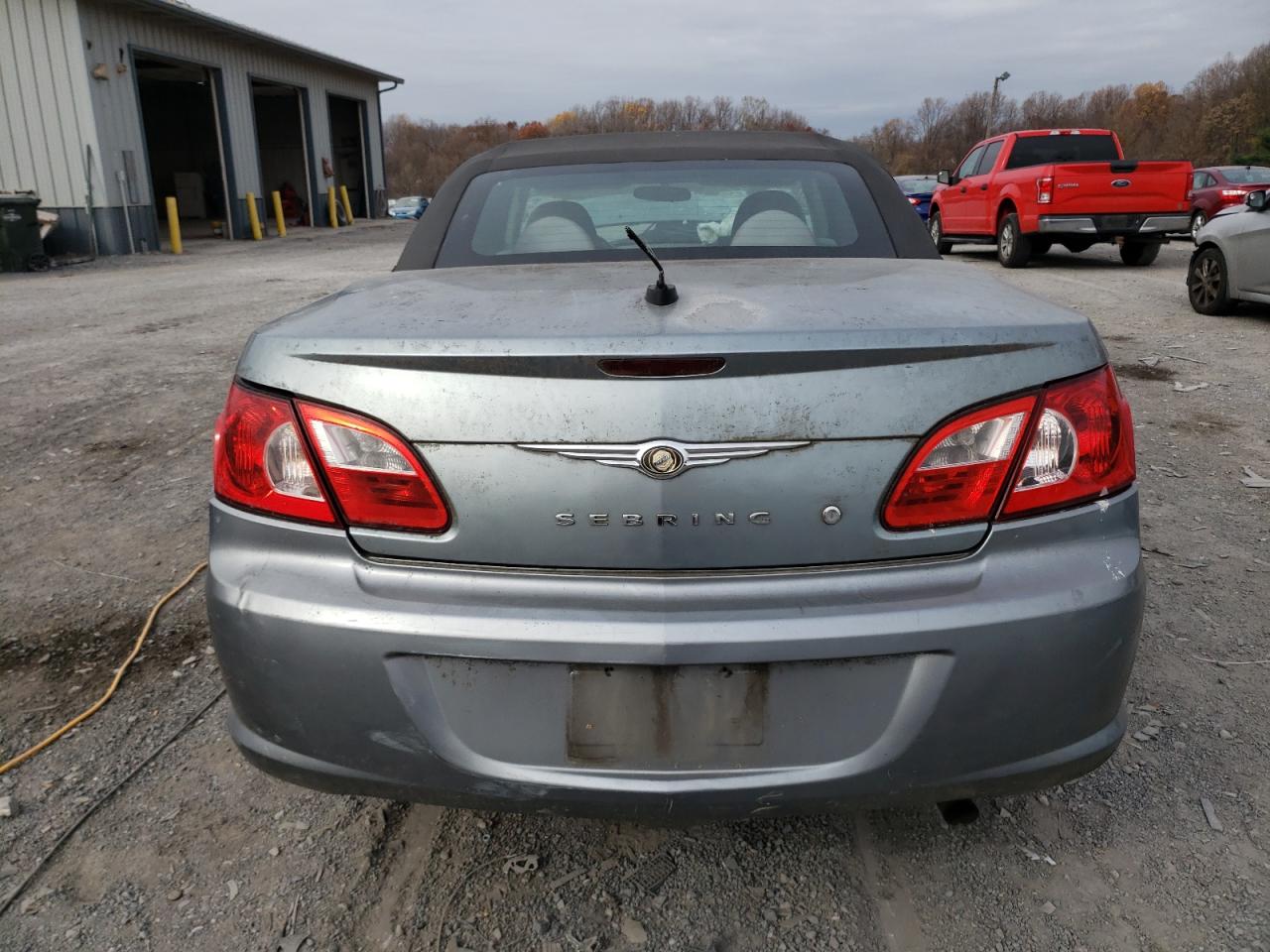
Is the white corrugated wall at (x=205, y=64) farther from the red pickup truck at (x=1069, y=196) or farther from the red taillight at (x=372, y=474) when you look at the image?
the red taillight at (x=372, y=474)

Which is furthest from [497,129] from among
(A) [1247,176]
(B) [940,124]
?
(A) [1247,176]

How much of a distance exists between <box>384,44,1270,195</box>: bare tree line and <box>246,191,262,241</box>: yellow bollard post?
1136 inches

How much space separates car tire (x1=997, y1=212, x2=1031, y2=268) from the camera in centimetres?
1311

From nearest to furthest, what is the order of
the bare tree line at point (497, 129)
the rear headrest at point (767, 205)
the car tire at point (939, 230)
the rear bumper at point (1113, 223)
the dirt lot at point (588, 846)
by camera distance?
the dirt lot at point (588, 846), the rear headrest at point (767, 205), the rear bumper at point (1113, 223), the car tire at point (939, 230), the bare tree line at point (497, 129)

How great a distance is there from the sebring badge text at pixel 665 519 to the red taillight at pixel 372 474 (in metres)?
0.26

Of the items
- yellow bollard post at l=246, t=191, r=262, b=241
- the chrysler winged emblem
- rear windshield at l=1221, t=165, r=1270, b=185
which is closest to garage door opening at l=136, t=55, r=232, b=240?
yellow bollard post at l=246, t=191, r=262, b=241

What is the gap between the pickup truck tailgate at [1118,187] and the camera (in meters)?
12.2

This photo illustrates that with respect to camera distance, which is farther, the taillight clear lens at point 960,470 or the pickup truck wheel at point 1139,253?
the pickup truck wheel at point 1139,253

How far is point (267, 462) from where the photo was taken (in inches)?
67.7

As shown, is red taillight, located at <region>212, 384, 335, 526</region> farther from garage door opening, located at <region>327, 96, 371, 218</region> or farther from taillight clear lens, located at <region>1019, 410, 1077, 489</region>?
garage door opening, located at <region>327, 96, 371, 218</region>

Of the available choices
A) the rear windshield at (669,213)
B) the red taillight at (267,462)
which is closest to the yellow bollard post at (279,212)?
the rear windshield at (669,213)

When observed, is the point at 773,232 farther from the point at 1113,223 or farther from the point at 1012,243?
the point at 1012,243

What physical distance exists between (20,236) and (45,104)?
3.11 m

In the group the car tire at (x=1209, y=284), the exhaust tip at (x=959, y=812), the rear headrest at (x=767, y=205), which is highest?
the rear headrest at (x=767, y=205)
